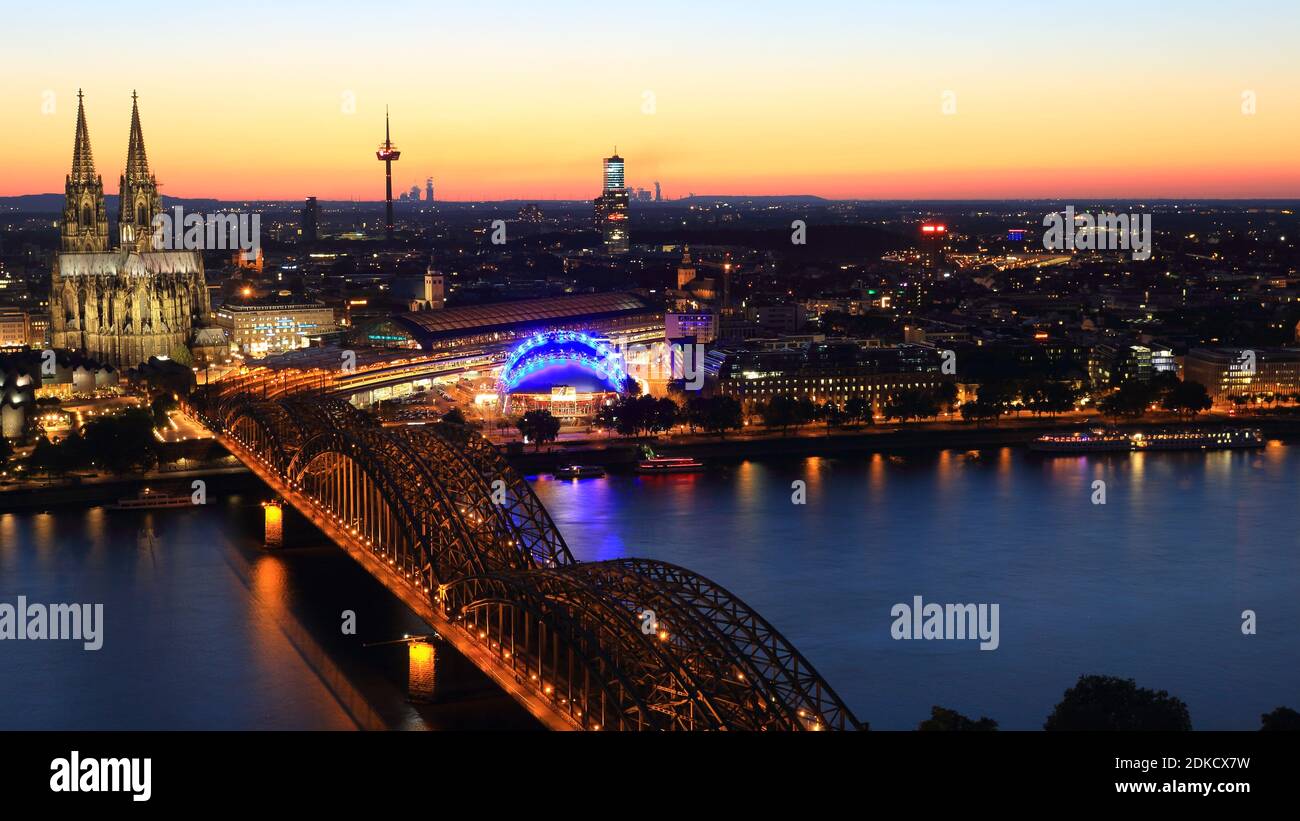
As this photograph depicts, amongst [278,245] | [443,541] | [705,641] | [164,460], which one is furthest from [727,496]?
[278,245]

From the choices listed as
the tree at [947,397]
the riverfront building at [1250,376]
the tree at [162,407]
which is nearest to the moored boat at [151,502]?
the tree at [162,407]

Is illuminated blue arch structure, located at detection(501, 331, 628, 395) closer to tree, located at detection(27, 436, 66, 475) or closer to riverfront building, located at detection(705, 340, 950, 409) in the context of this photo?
riverfront building, located at detection(705, 340, 950, 409)

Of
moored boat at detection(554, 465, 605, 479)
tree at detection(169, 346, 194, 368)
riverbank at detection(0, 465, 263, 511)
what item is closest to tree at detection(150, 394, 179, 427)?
riverbank at detection(0, 465, 263, 511)

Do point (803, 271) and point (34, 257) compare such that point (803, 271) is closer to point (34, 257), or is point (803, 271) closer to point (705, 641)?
point (34, 257)

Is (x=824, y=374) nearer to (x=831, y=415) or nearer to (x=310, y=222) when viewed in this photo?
(x=831, y=415)

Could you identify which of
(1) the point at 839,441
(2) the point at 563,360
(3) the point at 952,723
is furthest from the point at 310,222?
(3) the point at 952,723

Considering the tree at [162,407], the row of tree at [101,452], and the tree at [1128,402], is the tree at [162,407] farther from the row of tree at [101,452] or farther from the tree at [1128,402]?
the tree at [1128,402]
